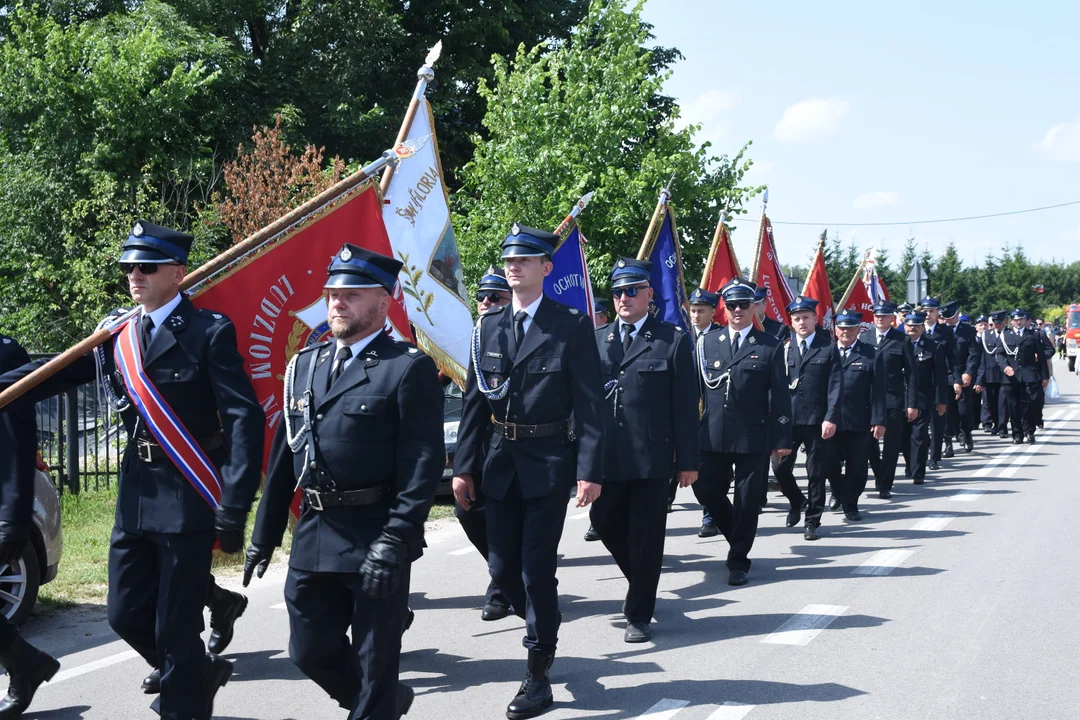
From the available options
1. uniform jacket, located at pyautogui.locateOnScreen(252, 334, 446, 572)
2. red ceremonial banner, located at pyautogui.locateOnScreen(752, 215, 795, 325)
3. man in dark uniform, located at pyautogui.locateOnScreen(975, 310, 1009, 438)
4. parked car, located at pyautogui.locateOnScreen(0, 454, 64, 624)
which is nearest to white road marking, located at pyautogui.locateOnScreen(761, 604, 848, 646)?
uniform jacket, located at pyautogui.locateOnScreen(252, 334, 446, 572)

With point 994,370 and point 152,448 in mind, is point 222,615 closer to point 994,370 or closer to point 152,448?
point 152,448

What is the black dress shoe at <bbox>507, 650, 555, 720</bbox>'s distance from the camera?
5.04 metres

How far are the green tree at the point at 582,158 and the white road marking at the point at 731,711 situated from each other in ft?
36.4

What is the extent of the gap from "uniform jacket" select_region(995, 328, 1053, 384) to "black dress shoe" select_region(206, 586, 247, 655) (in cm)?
1637

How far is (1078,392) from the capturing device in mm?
35375

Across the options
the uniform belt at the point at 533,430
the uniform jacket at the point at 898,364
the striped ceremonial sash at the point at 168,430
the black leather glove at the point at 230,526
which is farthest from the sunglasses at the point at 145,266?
the uniform jacket at the point at 898,364

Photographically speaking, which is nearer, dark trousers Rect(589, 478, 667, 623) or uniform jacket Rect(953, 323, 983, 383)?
dark trousers Rect(589, 478, 667, 623)

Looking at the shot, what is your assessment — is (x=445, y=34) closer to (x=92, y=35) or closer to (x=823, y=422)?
(x=92, y=35)

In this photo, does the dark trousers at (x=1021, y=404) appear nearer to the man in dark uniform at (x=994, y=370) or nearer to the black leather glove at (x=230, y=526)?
the man in dark uniform at (x=994, y=370)

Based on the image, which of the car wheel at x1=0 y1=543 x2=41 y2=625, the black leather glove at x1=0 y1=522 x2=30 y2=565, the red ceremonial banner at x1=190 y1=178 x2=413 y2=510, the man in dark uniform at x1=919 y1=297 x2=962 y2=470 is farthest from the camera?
the man in dark uniform at x1=919 y1=297 x2=962 y2=470

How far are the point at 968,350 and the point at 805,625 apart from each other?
1421 cm

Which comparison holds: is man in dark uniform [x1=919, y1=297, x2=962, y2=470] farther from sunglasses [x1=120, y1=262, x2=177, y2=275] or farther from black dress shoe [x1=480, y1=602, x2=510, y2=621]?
sunglasses [x1=120, y1=262, x2=177, y2=275]

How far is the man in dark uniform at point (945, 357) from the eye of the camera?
15.5 meters

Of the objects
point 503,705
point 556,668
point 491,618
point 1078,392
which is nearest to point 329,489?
point 503,705
